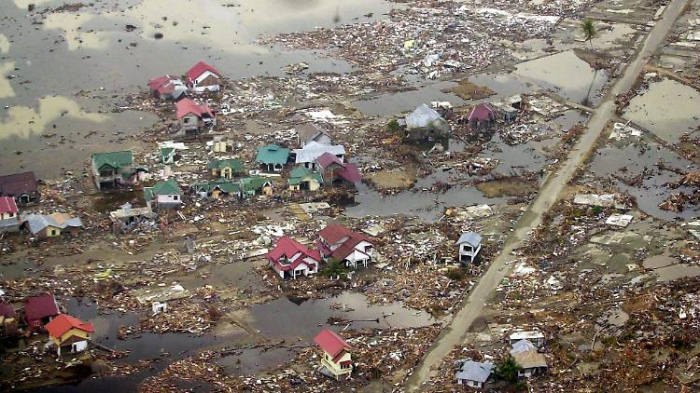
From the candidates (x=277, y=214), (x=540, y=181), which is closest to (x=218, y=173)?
(x=277, y=214)

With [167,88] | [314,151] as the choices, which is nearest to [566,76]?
[314,151]

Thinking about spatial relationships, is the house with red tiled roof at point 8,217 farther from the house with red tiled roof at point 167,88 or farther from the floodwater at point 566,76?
the floodwater at point 566,76

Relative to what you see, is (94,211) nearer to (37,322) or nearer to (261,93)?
(37,322)

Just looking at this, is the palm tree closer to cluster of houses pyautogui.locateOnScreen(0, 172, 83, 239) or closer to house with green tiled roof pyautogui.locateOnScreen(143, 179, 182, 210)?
house with green tiled roof pyautogui.locateOnScreen(143, 179, 182, 210)

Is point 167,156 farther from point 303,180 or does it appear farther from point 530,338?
point 530,338

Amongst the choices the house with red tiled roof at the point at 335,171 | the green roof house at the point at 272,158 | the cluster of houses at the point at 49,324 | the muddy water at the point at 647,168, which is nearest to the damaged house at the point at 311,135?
the green roof house at the point at 272,158

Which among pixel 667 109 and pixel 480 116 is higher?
pixel 480 116

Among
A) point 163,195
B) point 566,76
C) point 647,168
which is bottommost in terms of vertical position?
point 647,168
